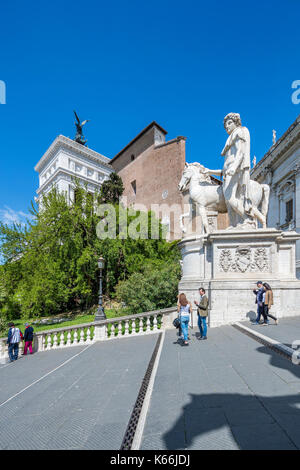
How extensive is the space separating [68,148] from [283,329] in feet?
139

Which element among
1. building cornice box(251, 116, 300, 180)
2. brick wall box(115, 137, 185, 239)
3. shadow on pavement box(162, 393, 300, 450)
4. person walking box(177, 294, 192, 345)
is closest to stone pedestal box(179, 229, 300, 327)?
person walking box(177, 294, 192, 345)

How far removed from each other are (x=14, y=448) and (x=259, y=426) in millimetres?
2505

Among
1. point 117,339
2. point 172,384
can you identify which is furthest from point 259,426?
point 117,339

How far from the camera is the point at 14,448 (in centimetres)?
271

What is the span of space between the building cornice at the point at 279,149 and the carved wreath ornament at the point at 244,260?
1677 centimetres

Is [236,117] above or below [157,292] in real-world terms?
above

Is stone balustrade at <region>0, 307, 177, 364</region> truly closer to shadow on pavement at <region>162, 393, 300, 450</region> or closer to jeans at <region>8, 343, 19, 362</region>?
jeans at <region>8, 343, 19, 362</region>

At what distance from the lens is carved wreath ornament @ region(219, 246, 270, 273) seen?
832cm

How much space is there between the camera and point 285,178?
2309 centimetres

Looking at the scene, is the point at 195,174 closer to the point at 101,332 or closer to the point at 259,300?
the point at 259,300

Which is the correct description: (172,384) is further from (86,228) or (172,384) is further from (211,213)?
(86,228)

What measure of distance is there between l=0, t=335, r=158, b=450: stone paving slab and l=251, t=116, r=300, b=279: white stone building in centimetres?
1733

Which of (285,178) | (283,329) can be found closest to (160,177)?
(285,178)

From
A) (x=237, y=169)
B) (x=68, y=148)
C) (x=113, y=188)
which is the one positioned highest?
(x=68, y=148)
